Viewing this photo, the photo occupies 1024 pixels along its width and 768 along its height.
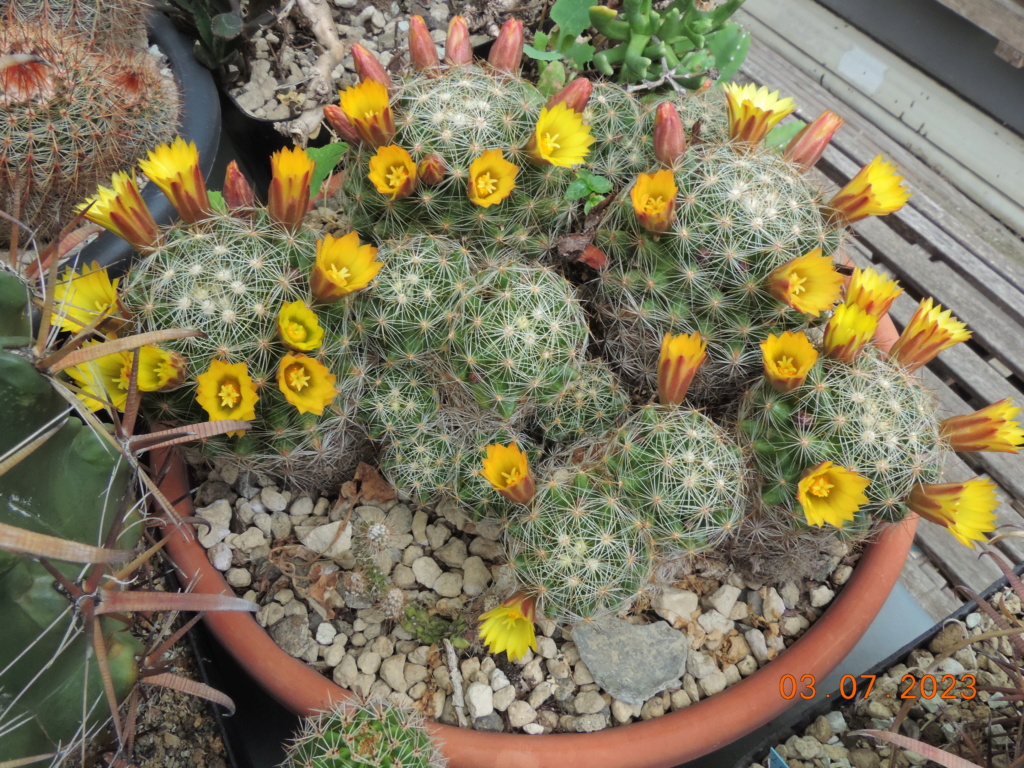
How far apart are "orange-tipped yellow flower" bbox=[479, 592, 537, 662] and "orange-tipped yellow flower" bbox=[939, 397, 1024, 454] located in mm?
707

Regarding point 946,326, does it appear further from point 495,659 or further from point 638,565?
point 495,659

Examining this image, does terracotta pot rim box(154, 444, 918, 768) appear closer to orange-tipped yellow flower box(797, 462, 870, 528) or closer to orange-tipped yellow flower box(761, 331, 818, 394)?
orange-tipped yellow flower box(797, 462, 870, 528)

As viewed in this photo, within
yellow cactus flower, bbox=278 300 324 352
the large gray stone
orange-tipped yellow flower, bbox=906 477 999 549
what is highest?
orange-tipped yellow flower, bbox=906 477 999 549

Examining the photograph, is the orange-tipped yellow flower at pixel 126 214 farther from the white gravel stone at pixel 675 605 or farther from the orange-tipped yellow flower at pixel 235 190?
the white gravel stone at pixel 675 605

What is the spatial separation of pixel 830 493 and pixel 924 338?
1.12 ft

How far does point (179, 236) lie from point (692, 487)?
2.85ft

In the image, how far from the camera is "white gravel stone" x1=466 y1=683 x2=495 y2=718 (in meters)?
1.25

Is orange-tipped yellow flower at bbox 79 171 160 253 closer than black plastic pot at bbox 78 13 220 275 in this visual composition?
Yes

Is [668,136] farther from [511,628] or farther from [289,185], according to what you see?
[511,628]

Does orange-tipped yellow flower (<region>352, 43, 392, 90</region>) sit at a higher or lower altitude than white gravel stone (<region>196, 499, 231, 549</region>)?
higher

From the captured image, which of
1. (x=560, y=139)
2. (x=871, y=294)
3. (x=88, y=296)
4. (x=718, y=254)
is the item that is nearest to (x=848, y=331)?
(x=871, y=294)

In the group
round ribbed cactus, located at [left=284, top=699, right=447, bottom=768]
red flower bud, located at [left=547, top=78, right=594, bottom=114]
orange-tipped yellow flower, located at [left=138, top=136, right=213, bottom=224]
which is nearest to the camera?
round ribbed cactus, located at [left=284, top=699, right=447, bottom=768]

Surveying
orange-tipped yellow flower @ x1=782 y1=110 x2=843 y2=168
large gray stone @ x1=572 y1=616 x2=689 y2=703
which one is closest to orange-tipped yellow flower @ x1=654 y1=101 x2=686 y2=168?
orange-tipped yellow flower @ x1=782 y1=110 x2=843 y2=168

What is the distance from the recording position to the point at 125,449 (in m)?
0.95
